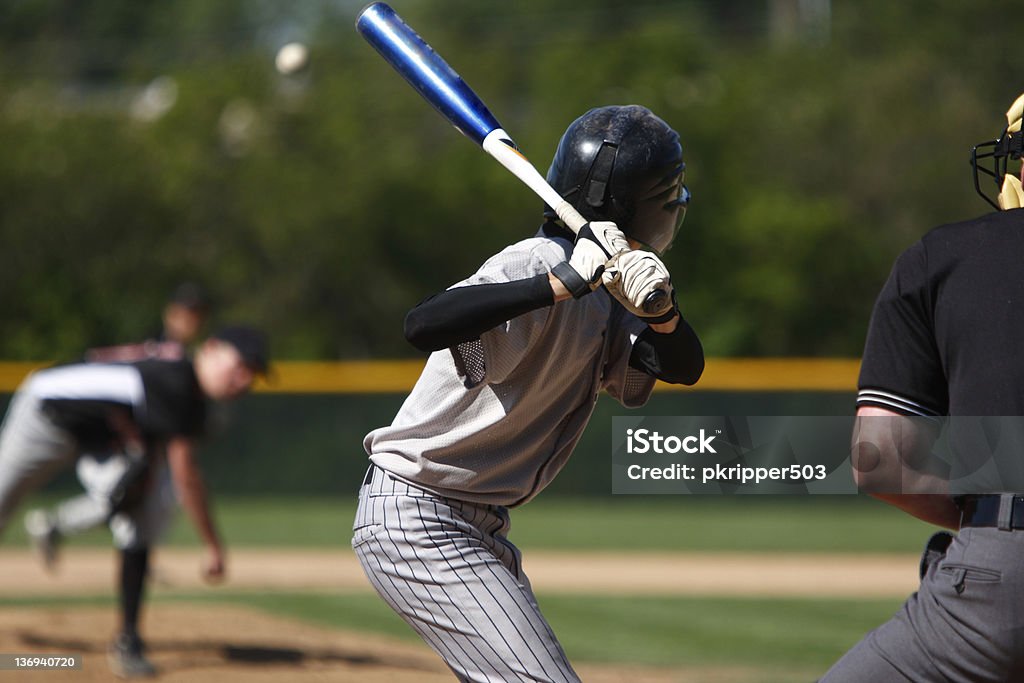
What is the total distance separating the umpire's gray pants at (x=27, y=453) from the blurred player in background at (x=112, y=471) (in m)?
0.25

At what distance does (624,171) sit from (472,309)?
1.78ft

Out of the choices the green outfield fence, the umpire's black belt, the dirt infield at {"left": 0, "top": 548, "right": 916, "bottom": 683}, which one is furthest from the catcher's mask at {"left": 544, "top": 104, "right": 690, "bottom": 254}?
the green outfield fence

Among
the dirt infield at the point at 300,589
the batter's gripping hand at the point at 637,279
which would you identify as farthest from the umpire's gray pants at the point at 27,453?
the batter's gripping hand at the point at 637,279

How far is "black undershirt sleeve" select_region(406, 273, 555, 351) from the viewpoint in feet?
7.80

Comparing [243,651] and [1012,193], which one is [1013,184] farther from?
[243,651]

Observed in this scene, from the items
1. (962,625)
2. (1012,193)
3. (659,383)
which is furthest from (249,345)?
(659,383)

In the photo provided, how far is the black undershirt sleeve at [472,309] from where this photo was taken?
93.7 inches

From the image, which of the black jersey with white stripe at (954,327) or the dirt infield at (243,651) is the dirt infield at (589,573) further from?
the black jersey with white stripe at (954,327)

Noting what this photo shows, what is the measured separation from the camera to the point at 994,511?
2.11 meters

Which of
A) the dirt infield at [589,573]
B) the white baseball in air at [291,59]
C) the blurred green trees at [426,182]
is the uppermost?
the blurred green trees at [426,182]

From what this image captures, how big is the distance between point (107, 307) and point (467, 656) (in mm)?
16480

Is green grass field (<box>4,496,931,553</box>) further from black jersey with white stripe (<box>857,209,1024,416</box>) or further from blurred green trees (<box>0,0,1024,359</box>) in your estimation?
black jersey with white stripe (<box>857,209,1024,416</box>)

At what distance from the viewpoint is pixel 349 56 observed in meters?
27.5

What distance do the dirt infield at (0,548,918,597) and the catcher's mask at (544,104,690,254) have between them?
20.6 feet
